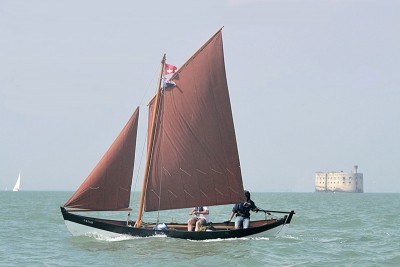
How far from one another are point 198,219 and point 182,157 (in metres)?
3.14

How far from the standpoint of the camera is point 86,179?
3234cm

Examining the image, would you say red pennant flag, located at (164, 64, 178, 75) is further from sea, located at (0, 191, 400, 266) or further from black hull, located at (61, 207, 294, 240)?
sea, located at (0, 191, 400, 266)

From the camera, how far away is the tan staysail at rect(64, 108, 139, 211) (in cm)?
3216

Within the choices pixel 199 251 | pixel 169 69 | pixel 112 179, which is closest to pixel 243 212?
pixel 199 251

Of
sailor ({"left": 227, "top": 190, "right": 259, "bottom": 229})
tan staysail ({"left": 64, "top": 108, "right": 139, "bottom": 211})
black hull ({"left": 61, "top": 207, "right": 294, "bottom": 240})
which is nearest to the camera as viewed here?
black hull ({"left": 61, "top": 207, "right": 294, "bottom": 240})

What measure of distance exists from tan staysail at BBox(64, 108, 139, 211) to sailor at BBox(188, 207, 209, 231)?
3392mm

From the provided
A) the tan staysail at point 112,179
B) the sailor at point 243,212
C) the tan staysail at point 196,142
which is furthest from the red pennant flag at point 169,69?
the sailor at point 243,212

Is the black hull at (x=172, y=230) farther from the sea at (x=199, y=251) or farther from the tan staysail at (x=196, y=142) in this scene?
the tan staysail at (x=196, y=142)

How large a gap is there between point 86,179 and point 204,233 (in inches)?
249

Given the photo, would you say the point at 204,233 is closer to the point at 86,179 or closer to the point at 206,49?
the point at 86,179

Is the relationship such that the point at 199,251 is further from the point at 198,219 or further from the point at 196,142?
the point at 196,142

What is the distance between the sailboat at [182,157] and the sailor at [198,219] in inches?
22.1

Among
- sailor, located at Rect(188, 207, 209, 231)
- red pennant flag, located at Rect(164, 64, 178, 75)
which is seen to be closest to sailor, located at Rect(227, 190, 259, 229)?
sailor, located at Rect(188, 207, 209, 231)

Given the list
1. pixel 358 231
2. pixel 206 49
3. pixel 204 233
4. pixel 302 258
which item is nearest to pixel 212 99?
pixel 206 49
